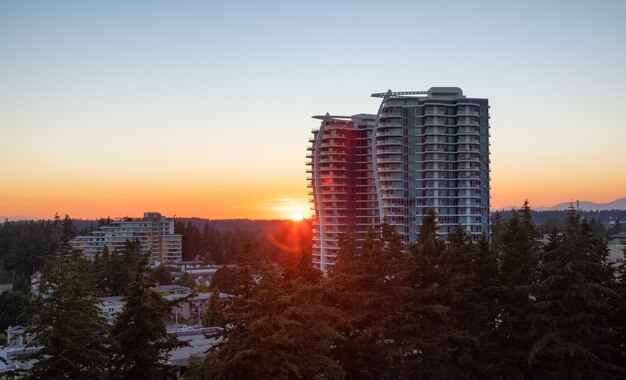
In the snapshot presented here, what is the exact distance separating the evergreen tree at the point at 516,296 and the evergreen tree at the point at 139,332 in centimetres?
1326

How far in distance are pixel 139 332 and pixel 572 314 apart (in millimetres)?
15748

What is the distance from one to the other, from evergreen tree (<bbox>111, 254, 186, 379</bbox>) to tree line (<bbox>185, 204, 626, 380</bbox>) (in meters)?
1.93

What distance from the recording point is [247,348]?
1778 cm

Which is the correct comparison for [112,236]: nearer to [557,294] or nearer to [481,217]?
[481,217]

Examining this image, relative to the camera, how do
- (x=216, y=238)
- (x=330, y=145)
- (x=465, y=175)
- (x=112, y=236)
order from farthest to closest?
(x=216, y=238), (x=112, y=236), (x=330, y=145), (x=465, y=175)

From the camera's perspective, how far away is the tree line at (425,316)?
59.9ft

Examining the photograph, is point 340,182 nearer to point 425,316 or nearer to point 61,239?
point 61,239

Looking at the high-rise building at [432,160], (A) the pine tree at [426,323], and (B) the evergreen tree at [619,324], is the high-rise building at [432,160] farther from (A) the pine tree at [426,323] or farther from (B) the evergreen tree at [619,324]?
(A) the pine tree at [426,323]

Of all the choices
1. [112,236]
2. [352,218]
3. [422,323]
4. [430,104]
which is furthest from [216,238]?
[422,323]

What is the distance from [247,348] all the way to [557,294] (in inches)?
473

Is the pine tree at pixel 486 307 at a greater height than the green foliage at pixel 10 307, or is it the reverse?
the pine tree at pixel 486 307

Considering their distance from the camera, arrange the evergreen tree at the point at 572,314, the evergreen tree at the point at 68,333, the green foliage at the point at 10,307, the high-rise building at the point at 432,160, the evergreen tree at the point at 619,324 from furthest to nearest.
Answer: the high-rise building at the point at 432,160 → the green foliage at the point at 10,307 → the evergreen tree at the point at 619,324 → the evergreen tree at the point at 572,314 → the evergreen tree at the point at 68,333

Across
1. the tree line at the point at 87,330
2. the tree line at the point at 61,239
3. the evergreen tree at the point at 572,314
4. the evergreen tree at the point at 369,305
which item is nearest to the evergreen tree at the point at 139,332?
the tree line at the point at 87,330

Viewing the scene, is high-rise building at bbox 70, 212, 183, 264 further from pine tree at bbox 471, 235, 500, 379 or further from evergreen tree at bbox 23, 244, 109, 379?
evergreen tree at bbox 23, 244, 109, 379
